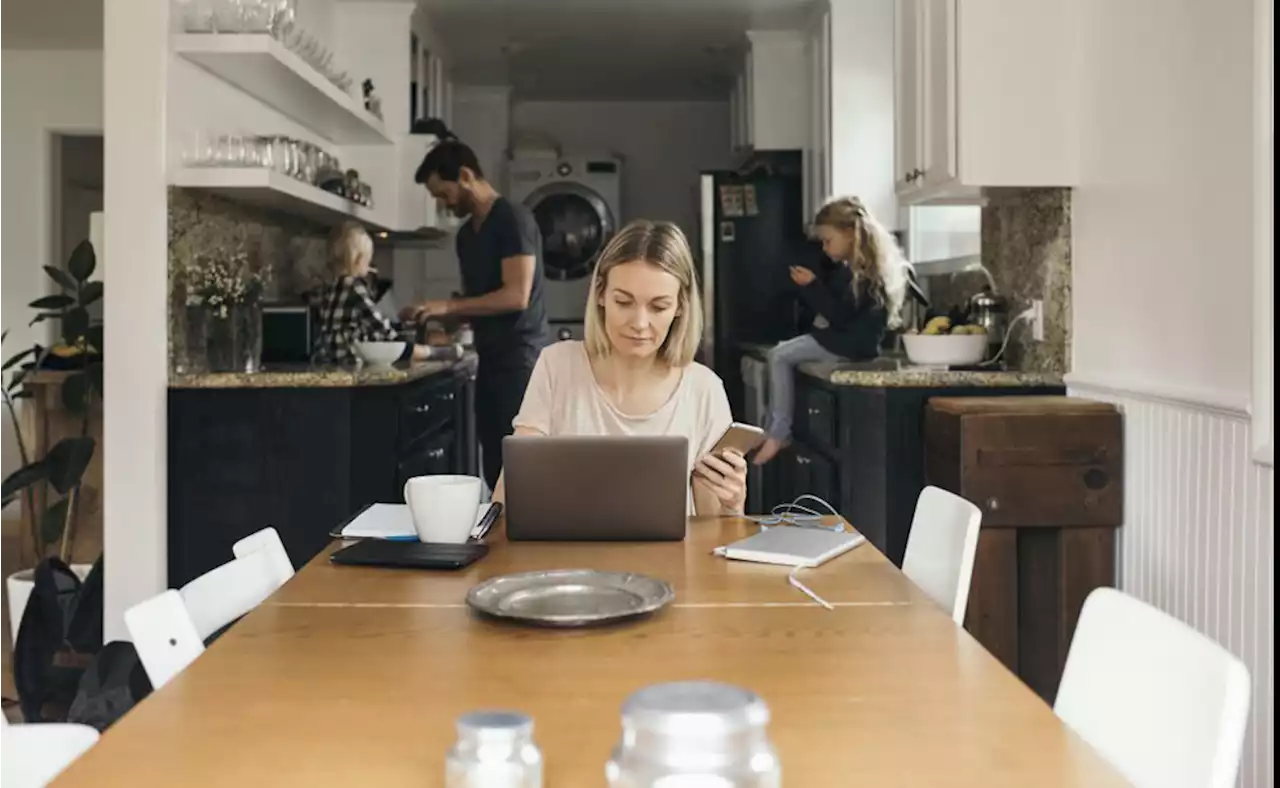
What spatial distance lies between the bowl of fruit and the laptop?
1.79 metres

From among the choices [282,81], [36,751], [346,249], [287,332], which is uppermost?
[282,81]

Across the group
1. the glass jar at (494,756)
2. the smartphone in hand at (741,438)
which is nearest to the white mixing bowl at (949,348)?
the smartphone in hand at (741,438)

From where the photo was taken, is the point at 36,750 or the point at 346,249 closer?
the point at 36,750

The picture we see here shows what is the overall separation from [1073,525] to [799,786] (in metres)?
2.17

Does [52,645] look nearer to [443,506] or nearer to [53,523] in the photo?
[53,523]

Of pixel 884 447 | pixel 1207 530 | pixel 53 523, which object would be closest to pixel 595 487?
pixel 1207 530

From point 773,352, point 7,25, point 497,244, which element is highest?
point 7,25

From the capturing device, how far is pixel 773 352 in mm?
4246

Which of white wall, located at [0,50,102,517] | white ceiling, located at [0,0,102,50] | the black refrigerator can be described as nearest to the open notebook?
the black refrigerator

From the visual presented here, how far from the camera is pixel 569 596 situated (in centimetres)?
144

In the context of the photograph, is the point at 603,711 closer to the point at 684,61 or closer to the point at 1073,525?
the point at 1073,525

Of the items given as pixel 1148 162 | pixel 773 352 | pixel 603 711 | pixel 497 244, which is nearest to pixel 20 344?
pixel 497 244

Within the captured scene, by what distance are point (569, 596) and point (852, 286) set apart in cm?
264

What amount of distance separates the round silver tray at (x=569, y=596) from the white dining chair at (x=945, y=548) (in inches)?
17.1
